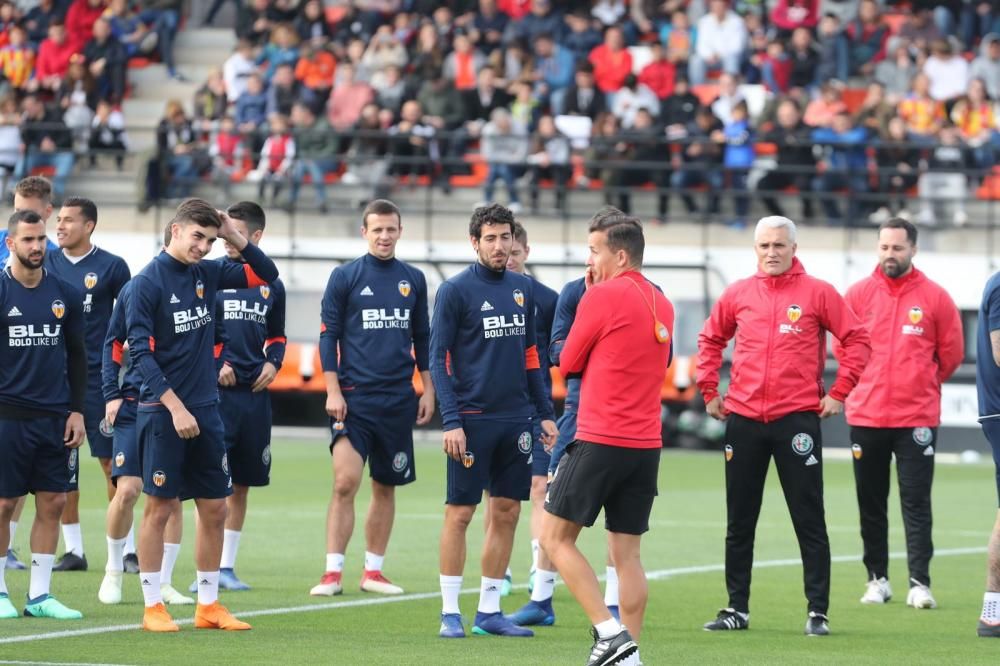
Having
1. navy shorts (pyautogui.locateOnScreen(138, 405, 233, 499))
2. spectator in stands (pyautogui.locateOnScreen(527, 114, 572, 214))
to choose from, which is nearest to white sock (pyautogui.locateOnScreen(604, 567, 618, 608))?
navy shorts (pyautogui.locateOnScreen(138, 405, 233, 499))

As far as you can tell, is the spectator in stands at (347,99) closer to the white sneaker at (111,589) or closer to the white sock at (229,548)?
the white sock at (229,548)

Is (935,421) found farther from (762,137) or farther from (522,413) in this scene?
(762,137)

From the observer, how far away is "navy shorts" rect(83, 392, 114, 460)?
40.2ft

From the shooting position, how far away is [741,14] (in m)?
29.8

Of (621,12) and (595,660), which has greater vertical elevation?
(621,12)

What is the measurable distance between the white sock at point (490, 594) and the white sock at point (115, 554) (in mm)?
2451

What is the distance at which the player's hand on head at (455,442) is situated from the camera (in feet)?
32.5

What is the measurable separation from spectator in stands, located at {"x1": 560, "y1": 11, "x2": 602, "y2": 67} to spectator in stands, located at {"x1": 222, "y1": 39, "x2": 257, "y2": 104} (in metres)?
5.08

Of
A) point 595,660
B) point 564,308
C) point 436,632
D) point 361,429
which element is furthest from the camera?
point 361,429

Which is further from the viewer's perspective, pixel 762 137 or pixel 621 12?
pixel 621 12

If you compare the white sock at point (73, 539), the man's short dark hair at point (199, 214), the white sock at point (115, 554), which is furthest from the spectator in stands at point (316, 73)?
the man's short dark hair at point (199, 214)

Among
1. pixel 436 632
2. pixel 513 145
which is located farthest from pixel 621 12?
pixel 436 632

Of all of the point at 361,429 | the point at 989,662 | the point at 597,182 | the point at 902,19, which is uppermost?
the point at 902,19

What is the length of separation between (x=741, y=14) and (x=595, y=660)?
74.9ft
